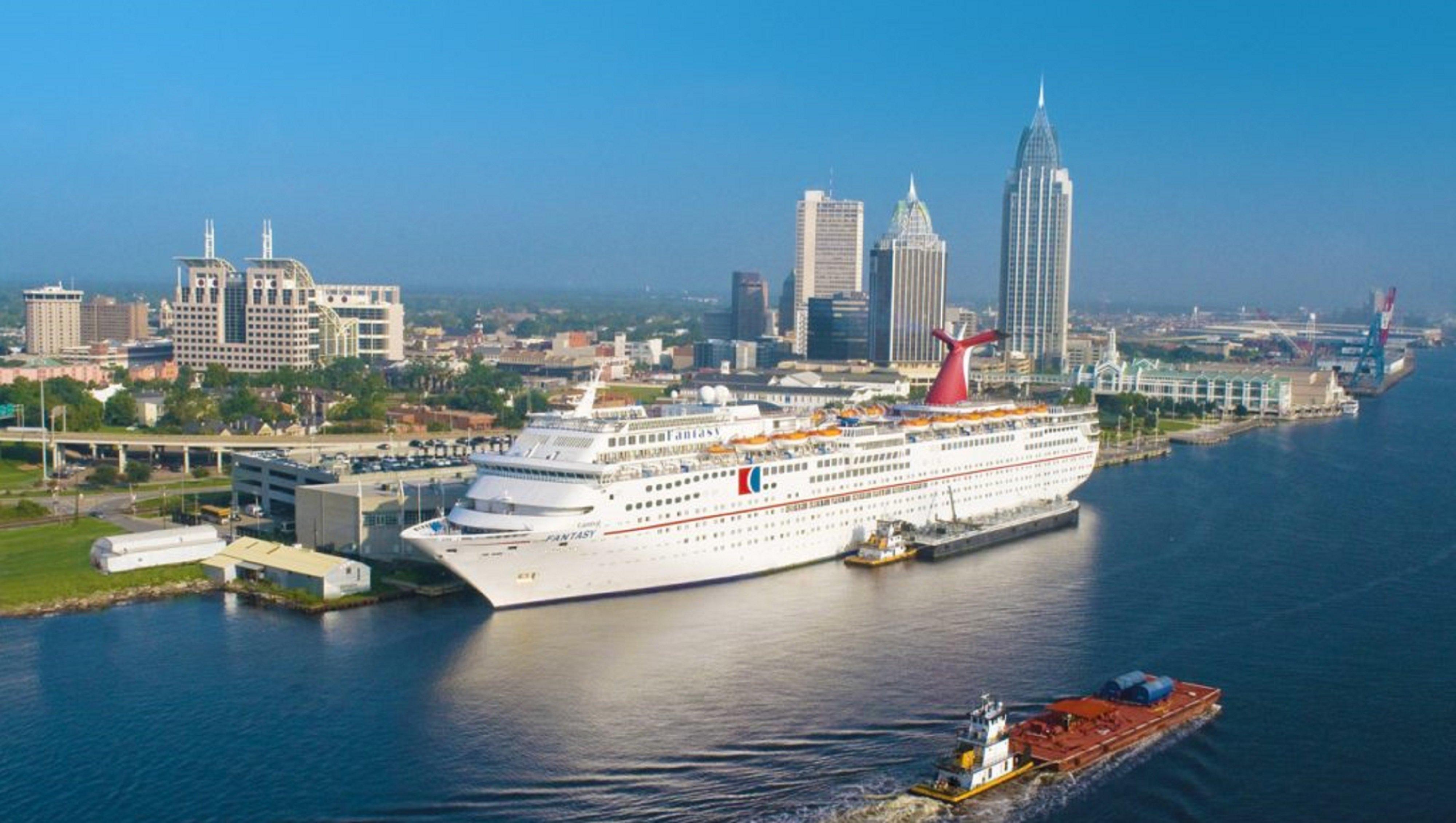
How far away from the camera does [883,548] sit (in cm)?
2512

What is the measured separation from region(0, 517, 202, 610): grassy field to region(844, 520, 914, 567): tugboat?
35.8ft

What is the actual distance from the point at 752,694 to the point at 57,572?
12.8 metres

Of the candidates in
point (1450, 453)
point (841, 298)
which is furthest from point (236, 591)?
point (841, 298)

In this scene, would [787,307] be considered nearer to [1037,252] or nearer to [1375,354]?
[1037,252]

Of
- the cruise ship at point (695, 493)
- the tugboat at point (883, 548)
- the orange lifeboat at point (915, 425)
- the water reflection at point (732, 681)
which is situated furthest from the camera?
the orange lifeboat at point (915, 425)

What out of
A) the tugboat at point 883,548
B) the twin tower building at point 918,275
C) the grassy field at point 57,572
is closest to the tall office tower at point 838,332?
the twin tower building at point 918,275

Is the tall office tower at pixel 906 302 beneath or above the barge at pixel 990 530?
above

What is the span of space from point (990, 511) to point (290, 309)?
39.8 m

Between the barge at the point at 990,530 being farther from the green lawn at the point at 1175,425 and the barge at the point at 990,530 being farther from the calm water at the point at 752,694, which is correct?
the green lawn at the point at 1175,425

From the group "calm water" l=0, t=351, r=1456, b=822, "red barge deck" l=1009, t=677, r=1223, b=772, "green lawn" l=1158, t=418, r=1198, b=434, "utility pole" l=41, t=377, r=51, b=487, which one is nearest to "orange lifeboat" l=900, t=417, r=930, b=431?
"calm water" l=0, t=351, r=1456, b=822

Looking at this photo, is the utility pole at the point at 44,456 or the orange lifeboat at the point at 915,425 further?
the utility pole at the point at 44,456

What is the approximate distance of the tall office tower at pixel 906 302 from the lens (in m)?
71.8

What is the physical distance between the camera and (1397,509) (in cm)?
3127

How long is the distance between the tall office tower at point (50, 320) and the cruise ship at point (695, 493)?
51.6m
